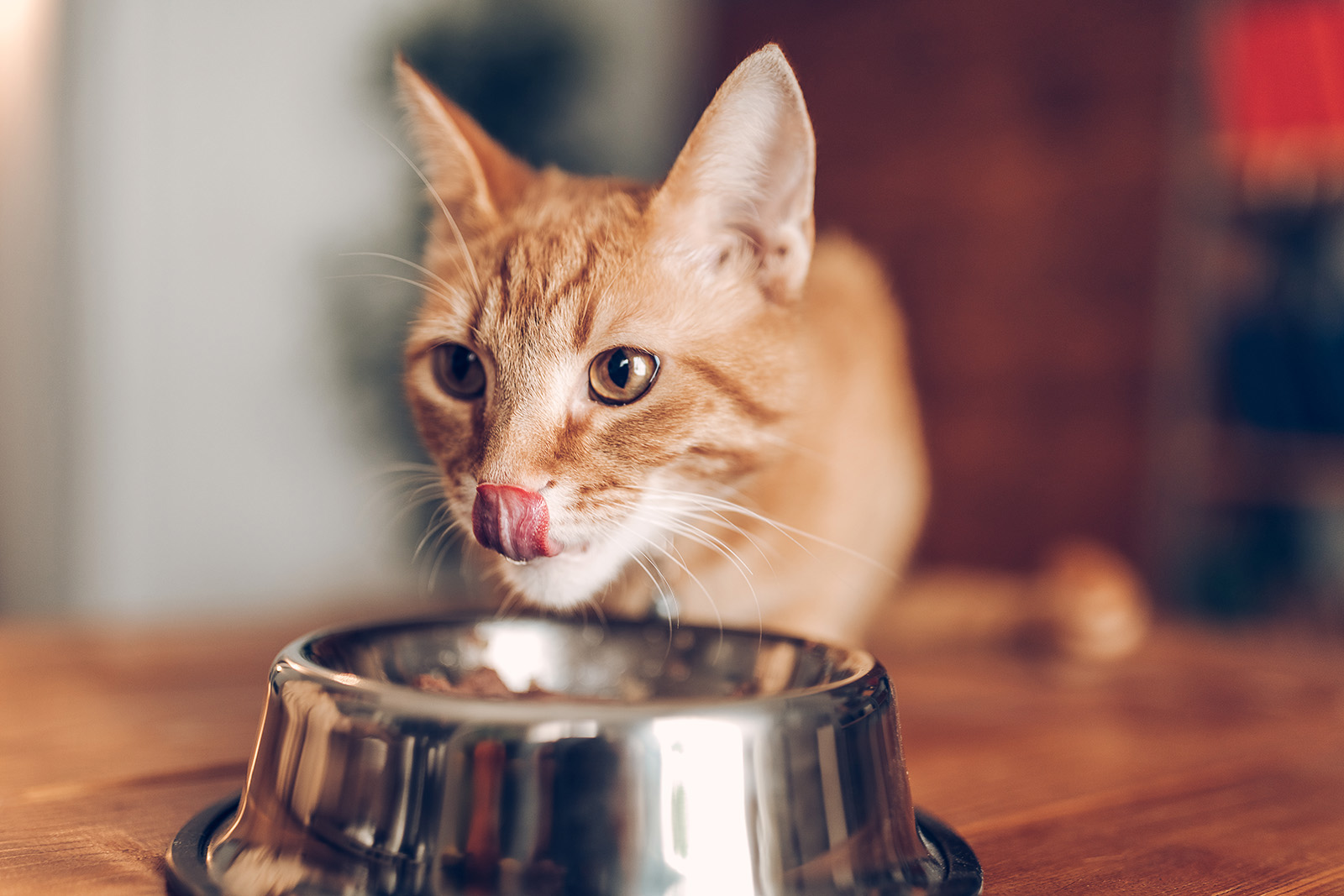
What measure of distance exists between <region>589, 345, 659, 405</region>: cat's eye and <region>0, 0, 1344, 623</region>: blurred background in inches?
62.2

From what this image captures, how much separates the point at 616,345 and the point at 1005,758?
48 centimetres

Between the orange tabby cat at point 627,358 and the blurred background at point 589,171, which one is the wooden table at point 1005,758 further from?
the blurred background at point 589,171

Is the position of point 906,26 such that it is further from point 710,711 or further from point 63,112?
point 710,711

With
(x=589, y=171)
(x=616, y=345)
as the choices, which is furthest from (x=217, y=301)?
(x=616, y=345)

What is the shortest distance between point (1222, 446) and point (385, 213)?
2.53m

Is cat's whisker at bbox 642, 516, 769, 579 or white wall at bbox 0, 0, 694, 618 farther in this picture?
white wall at bbox 0, 0, 694, 618

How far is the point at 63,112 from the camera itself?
108 inches

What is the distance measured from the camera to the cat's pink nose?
715 mm

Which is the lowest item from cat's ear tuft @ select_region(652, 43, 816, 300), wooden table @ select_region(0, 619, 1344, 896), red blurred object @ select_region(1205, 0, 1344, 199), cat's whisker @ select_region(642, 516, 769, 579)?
wooden table @ select_region(0, 619, 1344, 896)

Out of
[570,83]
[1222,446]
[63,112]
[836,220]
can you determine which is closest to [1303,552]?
[1222,446]

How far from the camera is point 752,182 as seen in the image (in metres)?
0.85

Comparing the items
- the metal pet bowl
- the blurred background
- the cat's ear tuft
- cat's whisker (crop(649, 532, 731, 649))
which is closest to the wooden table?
the metal pet bowl

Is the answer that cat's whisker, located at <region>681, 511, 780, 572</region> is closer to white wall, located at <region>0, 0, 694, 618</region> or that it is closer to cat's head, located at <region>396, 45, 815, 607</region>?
cat's head, located at <region>396, 45, 815, 607</region>

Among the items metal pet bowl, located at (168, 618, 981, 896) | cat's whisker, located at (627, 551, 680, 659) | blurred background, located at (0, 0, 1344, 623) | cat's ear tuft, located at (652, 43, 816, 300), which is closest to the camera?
metal pet bowl, located at (168, 618, 981, 896)
